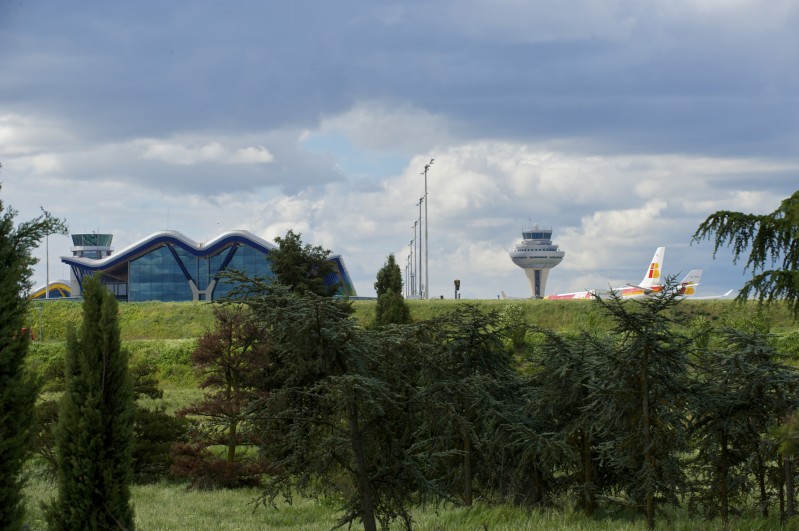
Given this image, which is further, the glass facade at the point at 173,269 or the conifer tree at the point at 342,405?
the glass facade at the point at 173,269

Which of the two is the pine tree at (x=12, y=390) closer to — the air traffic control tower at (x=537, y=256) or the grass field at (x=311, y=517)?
the grass field at (x=311, y=517)

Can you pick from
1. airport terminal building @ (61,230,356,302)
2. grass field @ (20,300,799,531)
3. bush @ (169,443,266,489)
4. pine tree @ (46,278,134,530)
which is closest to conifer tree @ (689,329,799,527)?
grass field @ (20,300,799,531)

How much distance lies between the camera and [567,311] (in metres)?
66.8

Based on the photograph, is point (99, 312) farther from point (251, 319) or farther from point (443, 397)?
point (443, 397)

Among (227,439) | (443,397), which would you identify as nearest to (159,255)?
(227,439)

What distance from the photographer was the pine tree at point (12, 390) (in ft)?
33.8

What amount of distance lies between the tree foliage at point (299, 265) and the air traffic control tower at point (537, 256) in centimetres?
13979

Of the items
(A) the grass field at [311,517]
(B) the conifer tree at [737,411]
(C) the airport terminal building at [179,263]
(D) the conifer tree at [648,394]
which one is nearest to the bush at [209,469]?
(A) the grass field at [311,517]

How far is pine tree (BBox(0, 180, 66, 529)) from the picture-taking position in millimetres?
10305

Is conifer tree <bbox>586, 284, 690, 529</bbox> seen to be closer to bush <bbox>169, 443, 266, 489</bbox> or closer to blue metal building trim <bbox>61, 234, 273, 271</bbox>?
bush <bbox>169, 443, 266, 489</bbox>

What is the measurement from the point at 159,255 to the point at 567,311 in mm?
59578

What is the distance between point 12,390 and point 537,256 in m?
162

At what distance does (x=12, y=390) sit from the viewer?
1034 cm

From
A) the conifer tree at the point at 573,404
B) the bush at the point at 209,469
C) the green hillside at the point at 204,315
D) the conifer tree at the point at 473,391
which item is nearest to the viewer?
the conifer tree at the point at 473,391
